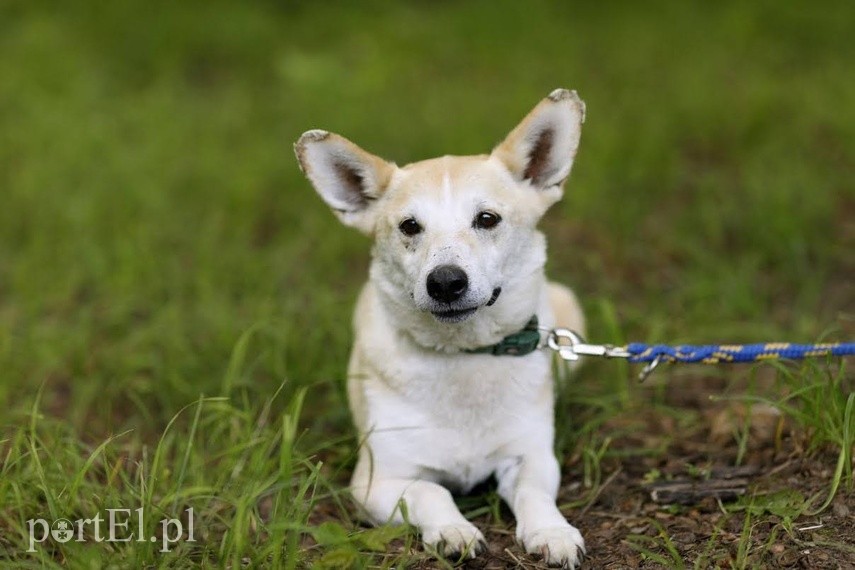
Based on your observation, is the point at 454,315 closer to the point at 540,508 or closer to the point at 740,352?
the point at 540,508

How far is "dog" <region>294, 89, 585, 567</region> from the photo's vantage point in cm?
319

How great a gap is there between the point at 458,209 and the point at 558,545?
3.59 ft

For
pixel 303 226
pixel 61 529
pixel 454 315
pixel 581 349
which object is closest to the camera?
pixel 61 529

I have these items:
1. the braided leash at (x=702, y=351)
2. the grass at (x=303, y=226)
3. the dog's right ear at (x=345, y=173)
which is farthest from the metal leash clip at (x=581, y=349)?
the dog's right ear at (x=345, y=173)

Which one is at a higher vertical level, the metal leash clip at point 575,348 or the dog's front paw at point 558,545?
the metal leash clip at point 575,348

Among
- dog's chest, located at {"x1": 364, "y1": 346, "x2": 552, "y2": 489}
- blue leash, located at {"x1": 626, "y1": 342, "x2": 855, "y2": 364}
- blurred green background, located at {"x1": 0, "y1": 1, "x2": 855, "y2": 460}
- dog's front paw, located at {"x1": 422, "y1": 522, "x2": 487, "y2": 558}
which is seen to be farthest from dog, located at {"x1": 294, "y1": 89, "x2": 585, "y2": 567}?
blurred green background, located at {"x1": 0, "y1": 1, "x2": 855, "y2": 460}

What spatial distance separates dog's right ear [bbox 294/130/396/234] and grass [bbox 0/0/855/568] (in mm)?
742

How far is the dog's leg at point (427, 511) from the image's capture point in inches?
114

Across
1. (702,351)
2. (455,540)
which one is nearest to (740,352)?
(702,351)

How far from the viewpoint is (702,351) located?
333 cm

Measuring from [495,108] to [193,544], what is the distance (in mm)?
4706

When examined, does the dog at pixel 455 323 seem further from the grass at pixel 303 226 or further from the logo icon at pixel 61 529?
the logo icon at pixel 61 529

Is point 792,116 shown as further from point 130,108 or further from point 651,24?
point 130,108

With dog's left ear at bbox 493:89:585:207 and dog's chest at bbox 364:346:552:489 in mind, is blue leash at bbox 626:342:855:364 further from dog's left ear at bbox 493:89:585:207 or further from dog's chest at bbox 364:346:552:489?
dog's left ear at bbox 493:89:585:207
